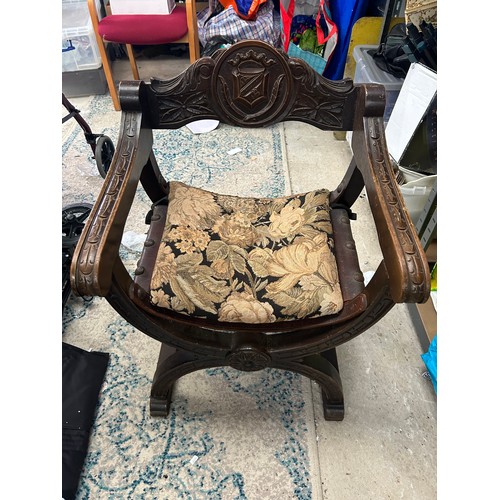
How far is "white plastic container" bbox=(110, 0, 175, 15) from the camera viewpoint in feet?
7.66

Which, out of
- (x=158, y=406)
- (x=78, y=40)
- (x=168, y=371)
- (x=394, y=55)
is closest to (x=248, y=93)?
(x=168, y=371)

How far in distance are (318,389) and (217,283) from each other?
57 cm

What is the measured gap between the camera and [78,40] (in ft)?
8.27

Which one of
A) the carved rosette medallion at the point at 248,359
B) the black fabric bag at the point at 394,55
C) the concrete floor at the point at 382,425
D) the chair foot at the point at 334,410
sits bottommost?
the concrete floor at the point at 382,425

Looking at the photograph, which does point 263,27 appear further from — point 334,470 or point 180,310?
point 334,470

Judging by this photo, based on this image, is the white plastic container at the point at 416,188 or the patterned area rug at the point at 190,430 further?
the white plastic container at the point at 416,188

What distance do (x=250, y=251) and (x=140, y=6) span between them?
208 cm

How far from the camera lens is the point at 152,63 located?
318 cm

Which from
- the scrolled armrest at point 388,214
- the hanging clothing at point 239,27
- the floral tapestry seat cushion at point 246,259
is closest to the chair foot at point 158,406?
the floral tapestry seat cushion at point 246,259

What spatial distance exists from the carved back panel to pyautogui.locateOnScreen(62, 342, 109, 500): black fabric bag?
0.82 metres

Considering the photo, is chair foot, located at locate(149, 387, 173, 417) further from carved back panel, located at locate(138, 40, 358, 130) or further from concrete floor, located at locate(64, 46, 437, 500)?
carved back panel, located at locate(138, 40, 358, 130)

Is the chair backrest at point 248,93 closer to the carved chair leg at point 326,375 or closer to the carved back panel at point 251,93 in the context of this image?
the carved back panel at point 251,93

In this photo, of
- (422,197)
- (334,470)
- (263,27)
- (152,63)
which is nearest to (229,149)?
(263,27)

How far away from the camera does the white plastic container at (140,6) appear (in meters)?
2.34
